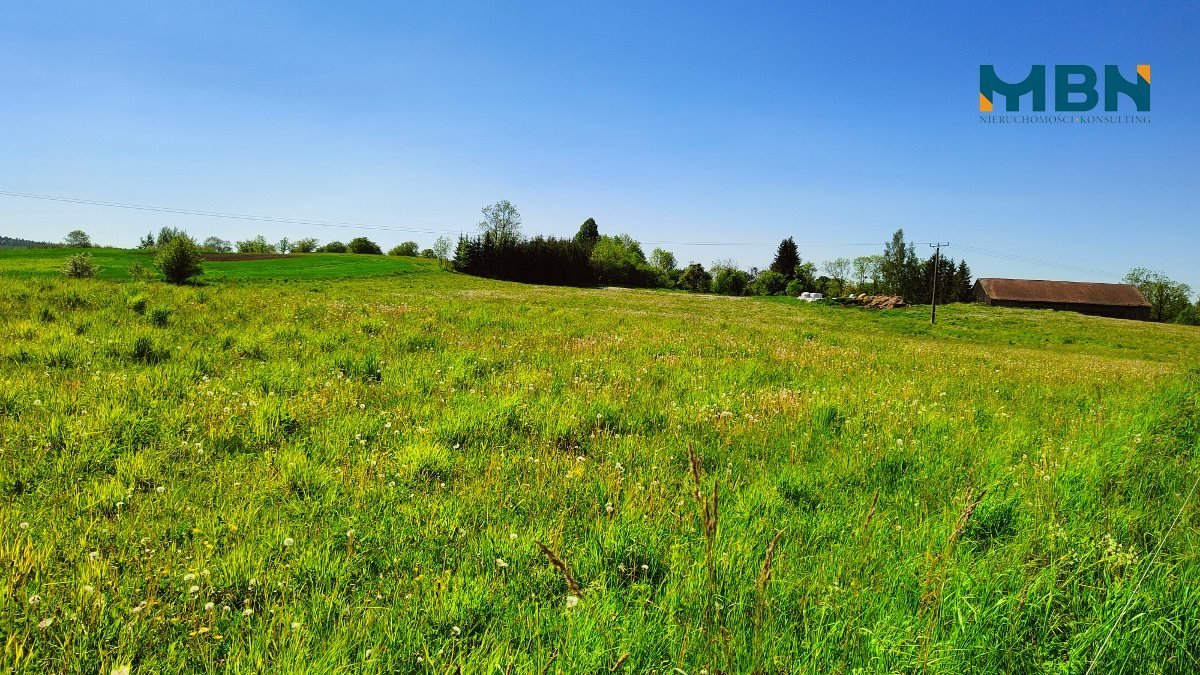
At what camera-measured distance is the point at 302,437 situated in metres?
5.04

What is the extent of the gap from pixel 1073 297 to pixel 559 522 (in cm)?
14566

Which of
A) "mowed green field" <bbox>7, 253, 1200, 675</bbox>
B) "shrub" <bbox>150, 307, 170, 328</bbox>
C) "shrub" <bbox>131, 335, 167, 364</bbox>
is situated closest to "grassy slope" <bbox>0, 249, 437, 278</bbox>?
"shrub" <bbox>150, 307, 170, 328</bbox>

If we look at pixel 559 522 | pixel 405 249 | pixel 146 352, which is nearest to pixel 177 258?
pixel 146 352

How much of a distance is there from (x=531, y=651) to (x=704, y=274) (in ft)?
425

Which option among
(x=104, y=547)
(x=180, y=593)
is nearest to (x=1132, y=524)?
(x=180, y=593)

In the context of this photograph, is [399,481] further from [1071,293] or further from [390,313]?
[1071,293]

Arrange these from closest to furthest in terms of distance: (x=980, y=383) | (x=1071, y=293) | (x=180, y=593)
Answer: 1. (x=180, y=593)
2. (x=980, y=383)
3. (x=1071, y=293)

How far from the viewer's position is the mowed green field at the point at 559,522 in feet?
8.00

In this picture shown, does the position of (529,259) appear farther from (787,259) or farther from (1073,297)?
(1073,297)

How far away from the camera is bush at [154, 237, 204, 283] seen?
31828 millimetres

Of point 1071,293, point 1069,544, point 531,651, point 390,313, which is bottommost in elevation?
point 531,651

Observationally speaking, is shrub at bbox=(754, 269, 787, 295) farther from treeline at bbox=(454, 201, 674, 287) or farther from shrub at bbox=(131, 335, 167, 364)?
shrub at bbox=(131, 335, 167, 364)

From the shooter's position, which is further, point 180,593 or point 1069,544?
point 1069,544

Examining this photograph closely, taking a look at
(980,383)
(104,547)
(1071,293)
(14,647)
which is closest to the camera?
(14,647)
